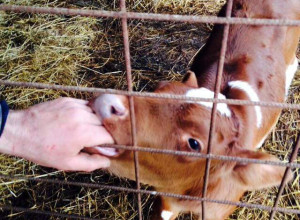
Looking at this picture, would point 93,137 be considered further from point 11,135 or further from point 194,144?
point 194,144

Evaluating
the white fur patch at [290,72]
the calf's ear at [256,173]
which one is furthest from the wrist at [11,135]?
the white fur patch at [290,72]

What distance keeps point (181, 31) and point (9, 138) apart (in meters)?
2.94

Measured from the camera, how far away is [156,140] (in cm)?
186

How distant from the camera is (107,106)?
169 centimetres

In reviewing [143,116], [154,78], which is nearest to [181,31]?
[154,78]

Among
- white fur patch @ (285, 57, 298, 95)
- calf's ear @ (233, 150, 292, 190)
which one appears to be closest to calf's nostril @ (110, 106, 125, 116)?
calf's ear @ (233, 150, 292, 190)

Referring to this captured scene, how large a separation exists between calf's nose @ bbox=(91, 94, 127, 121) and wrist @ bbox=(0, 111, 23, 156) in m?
0.32

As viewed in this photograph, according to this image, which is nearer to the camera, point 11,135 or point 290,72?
point 11,135

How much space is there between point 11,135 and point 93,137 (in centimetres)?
33

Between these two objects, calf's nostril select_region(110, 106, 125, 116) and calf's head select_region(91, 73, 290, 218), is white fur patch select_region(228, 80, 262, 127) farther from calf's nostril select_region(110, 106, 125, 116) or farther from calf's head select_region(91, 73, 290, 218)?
calf's nostril select_region(110, 106, 125, 116)

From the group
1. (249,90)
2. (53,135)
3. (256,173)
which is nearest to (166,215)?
(256,173)

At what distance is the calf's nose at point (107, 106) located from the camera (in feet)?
5.54

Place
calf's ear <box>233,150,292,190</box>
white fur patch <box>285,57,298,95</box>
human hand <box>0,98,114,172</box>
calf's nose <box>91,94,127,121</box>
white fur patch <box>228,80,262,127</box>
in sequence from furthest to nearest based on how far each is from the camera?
white fur patch <box>285,57,298,95</box>
white fur patch <box>228,80,262,127</box>
calf's ear <box>233,150,292,190</box>
calf's nose <box>91,94,127,121</box>
human hand <box>0,98,114,172</box>

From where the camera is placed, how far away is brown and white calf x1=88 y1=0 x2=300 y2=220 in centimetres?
185
